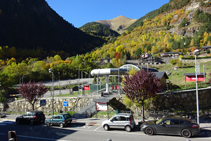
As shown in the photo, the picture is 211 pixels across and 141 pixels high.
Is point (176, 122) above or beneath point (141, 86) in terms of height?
beneath

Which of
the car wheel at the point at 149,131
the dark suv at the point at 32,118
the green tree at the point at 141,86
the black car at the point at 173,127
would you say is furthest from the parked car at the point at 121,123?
the dark suv at the point at 32,118

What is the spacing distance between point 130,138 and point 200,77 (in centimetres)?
1883

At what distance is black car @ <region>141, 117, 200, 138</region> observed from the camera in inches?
480

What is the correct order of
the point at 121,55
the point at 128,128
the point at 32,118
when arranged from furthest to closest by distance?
the point at 121,55 < the point at 32,118 < the point at 128,128

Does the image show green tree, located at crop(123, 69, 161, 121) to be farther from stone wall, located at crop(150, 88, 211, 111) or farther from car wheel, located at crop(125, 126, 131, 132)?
stone wall, located at crop(150, 88, 211, 111)

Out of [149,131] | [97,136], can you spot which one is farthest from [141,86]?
[97,136]

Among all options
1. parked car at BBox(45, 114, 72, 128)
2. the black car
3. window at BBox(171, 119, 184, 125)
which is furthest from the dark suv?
window at BBox(171, 119, 184, 125)

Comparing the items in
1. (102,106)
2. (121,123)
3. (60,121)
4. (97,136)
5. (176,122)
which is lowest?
(97,136)

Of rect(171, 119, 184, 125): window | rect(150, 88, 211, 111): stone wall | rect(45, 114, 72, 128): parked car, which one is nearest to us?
rect(171, 119, 184, 125): window

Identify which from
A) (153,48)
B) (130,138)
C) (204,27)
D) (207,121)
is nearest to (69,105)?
(130,138)

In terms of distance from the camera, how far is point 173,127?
499 inches

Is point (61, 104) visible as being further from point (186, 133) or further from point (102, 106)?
point (186, 133)

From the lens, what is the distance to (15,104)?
3222cm

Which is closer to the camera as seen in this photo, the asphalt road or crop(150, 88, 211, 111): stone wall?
the asphalt road
